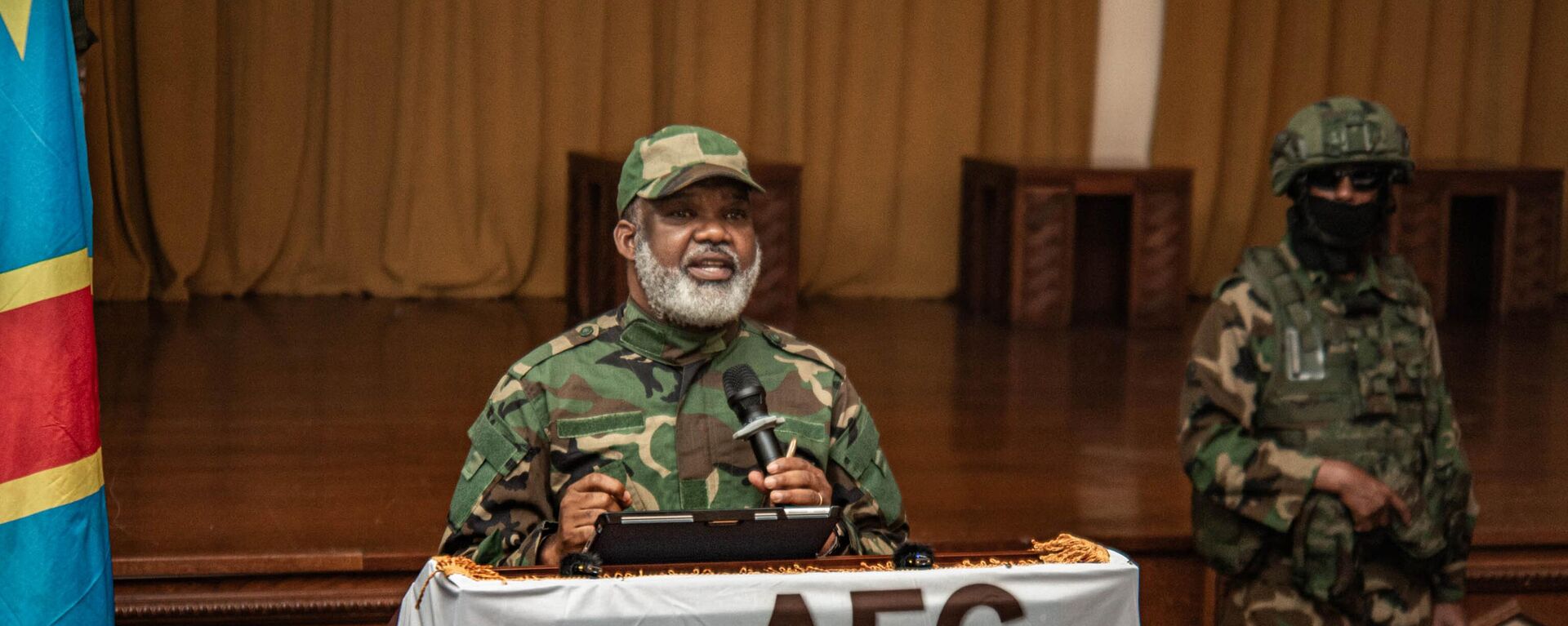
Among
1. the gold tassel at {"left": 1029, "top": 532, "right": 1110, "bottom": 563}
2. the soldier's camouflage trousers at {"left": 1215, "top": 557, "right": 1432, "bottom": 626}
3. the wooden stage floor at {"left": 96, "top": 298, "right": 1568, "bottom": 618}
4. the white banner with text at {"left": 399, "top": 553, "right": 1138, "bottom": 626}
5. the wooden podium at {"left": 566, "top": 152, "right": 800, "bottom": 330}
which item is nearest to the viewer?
the white banner with text at {"left": 399, "top": 553, "right": 1138, "bottom": 626}

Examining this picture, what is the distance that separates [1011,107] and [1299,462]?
565 cm

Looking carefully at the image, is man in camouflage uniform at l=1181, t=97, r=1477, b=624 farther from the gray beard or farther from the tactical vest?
the gray beard

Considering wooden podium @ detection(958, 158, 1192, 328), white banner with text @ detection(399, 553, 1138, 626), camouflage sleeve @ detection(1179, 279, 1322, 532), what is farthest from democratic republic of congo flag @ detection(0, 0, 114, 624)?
wooden podium @ detection(958, 158, 1192, 328)

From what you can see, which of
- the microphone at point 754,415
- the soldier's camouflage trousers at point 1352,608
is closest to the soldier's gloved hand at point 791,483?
the microphone at point 754,415

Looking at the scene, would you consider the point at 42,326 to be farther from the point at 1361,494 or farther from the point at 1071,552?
the point at 1361,494

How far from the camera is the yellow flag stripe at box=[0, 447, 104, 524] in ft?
7.88

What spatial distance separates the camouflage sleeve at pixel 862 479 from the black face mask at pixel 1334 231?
36.6 inches

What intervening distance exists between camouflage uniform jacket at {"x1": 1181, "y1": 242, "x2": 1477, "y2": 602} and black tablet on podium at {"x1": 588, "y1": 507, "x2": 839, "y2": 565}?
3.60 feet

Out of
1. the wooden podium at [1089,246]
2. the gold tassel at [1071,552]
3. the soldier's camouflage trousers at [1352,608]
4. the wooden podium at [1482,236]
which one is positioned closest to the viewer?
the gold tassel at [1071,552]

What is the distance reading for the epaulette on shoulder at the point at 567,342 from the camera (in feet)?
8.01

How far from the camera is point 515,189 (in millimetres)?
7855

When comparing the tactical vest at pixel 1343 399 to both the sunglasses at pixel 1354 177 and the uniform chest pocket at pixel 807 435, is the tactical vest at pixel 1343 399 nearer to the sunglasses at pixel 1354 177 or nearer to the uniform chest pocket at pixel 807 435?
the sunglasses at pixel 1354 177

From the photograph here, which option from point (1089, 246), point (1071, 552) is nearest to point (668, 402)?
point (1071, 552)

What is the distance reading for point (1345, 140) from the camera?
290 cm
